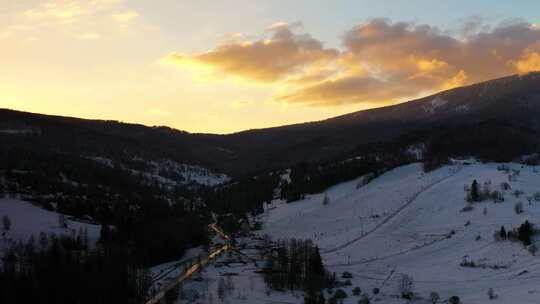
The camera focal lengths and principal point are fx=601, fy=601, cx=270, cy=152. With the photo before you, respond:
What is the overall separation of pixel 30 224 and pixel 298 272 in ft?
171

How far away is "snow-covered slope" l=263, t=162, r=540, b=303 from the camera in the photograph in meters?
54.8

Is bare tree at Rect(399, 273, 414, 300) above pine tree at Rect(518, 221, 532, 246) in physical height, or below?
below

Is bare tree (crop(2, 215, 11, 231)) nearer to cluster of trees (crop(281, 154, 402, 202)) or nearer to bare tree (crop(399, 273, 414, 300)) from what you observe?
bare tree (crop(399, 273, 414, 300))

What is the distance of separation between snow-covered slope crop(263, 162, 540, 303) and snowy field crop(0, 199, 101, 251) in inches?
1294

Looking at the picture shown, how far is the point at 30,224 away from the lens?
95.6m

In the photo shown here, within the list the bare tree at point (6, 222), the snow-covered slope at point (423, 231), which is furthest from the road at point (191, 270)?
the bare tree at point (6, 222)

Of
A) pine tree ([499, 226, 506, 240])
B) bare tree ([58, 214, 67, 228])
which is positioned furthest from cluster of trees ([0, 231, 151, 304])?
pine tree ([499, 226, 506, 240])

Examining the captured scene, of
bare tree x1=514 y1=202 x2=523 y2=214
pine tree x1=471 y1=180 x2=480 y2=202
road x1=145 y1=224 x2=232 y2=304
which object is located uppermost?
pine tree x1=471 y1=180 x2=480 y2=202

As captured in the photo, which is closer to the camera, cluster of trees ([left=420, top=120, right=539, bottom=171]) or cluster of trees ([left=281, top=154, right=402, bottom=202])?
cluster of trees ([left=281, top=154, right=402, bottom=202])

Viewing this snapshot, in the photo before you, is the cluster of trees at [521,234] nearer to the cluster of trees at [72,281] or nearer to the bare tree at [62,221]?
the cluster of trees at [72,281]

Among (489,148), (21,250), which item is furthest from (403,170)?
(21,250)

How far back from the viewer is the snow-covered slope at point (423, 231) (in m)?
54.8

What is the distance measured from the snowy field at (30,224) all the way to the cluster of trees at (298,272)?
116ft

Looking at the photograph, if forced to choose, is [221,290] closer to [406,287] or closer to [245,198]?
[406,287]
